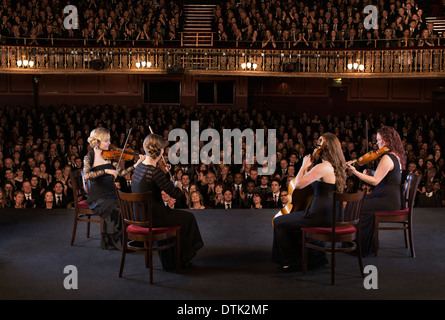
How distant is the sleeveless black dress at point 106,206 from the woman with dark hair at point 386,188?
2.37 metres

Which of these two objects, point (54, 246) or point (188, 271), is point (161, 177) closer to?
point (188, 271)

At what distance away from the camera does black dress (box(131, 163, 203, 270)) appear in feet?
15.3

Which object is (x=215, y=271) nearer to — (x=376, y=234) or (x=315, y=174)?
(x=315, y=174)

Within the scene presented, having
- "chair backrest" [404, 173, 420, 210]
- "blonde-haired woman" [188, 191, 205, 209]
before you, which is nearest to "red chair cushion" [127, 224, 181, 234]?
"chair backrest" [404, 173, 420, 210]

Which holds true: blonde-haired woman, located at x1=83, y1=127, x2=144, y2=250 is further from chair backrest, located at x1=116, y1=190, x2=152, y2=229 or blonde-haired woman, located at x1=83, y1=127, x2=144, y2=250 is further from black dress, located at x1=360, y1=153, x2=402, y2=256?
black dress, located at x1=360, y1=153, x2=402, y2=256

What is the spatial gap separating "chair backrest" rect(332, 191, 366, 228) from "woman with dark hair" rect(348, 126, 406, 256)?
0.65 meters

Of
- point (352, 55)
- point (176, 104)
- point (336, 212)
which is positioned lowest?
point (336, 212)

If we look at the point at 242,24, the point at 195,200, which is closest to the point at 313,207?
the point at 195,200

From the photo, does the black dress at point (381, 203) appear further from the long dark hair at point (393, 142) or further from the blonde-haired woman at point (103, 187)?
the blonde-haired woman at point (103, 187)

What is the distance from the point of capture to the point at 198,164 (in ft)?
33.5

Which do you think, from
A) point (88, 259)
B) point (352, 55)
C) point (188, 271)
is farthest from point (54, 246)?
point (352, 55)

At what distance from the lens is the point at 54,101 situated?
682 inches

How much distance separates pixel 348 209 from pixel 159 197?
1.68 meters
